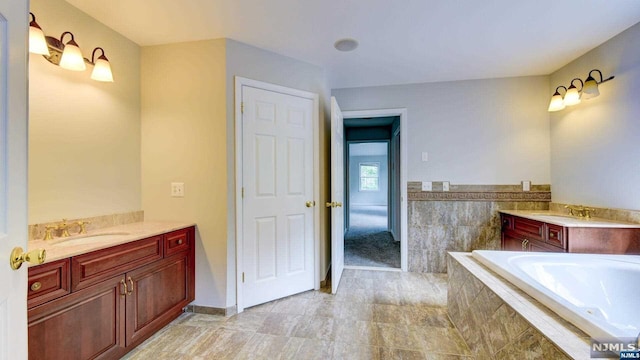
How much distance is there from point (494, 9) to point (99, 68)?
2.70 meters

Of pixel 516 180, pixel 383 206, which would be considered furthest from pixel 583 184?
pixel 383 206

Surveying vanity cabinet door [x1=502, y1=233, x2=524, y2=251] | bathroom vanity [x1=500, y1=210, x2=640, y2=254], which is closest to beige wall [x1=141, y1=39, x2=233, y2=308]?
bathroom vanity [x1=500, y1=210, x2=640, y2=254]

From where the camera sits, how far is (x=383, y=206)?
10.6 m

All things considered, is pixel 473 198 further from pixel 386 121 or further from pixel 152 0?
pixel 152 0

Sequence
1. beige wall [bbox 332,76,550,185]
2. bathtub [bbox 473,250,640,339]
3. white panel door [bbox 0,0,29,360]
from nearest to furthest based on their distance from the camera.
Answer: white panel door [bbox 0,0,29,360] → bathtub [bbox 473,250,640,339] → beige wall [bbox 332,76,550,185]

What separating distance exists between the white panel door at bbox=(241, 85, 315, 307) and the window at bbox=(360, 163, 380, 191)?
8.57m

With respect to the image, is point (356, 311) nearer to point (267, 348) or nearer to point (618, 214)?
point (267, 348)

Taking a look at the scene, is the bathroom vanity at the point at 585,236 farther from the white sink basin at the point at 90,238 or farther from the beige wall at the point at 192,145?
the white sink basin at the point at 90,238

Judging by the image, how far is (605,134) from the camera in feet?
7.41

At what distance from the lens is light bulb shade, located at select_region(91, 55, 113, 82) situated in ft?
5.82

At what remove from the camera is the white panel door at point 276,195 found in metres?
2.26

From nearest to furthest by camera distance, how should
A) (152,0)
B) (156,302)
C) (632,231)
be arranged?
(152,0) → (156,302) → (632,231)

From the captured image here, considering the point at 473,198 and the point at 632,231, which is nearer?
the point at 632,231

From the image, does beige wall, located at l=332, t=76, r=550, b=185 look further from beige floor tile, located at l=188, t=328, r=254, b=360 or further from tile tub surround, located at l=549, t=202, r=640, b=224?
beige floor tile, located at l=188, t=328, r=254, b=360
